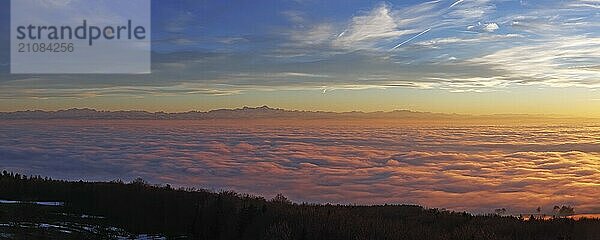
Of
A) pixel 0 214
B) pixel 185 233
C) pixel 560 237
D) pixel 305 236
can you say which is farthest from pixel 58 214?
pixel 560 237

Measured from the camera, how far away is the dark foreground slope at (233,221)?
35.1 meters

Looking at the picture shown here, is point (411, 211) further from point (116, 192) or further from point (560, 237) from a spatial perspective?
point (116, 192)

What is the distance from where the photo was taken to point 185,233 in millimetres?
46031

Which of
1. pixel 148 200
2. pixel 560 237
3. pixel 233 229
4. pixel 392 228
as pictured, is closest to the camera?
pixel 560 237

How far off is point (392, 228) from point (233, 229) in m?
12.4

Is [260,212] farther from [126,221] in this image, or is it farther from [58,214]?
[58,214]

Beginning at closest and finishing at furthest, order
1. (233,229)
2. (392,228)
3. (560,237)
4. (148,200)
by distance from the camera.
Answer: (560,237) < (392,228) < (233,229) < (148,200)

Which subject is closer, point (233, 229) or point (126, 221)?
point (233, 229)

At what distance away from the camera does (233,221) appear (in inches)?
1702

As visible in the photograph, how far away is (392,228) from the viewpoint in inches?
1379

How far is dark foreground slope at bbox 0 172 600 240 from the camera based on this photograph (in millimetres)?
35094

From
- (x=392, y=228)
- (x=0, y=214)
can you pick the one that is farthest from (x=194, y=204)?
(x=392, y=228)

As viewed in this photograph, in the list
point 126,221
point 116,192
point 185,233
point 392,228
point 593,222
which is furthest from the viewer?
point 116,192

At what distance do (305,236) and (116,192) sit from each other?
37.9 m
